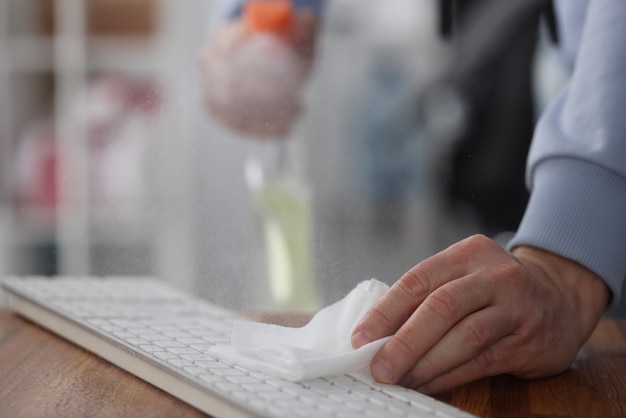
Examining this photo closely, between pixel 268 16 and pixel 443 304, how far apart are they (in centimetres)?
62

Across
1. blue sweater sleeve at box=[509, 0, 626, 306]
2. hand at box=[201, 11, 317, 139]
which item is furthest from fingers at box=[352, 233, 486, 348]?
hand at box=[201, 11, 317, 139]

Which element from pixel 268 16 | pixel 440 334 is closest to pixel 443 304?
pixel 440 334

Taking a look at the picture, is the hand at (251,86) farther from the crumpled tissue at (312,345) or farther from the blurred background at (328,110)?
the blurred background at (328,110)

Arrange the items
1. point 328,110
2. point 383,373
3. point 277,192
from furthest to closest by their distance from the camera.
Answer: point 328,110
point 277,192
point 383,373

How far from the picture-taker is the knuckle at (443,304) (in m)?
0.56

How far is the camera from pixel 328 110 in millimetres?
2316

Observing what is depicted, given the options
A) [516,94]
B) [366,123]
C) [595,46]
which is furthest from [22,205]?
[595,46]

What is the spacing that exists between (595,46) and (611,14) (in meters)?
0.03

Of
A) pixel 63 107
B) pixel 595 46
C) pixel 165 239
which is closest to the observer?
pixel 595 46

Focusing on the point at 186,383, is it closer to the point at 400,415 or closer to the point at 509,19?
the point at 400,415

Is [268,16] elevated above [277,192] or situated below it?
above

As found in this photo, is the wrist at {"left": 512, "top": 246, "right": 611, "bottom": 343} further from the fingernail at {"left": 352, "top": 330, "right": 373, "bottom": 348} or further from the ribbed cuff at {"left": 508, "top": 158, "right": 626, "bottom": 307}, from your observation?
the fingernail at {"left": 352, "top": 330, "right": 373, "bottom": 348}

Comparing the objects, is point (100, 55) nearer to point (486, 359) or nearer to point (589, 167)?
point (589, 167)

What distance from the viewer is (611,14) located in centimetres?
76
